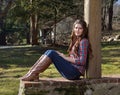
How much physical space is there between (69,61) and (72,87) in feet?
1.41

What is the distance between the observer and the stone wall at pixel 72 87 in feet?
21.4

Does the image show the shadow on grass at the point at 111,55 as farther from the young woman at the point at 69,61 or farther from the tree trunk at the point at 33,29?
the young woman at the point at 69,61

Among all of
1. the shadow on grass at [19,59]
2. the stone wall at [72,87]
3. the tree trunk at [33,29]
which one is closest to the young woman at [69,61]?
the stone wall at [72,87]

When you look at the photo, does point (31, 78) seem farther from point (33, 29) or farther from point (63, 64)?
point (33, 29)

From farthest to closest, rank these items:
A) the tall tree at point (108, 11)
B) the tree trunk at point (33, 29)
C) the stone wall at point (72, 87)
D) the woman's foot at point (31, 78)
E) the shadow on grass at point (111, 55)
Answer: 1. the tall tree at point (108, 11)
2. the tree trunk at point (33, 29)
3. the shadow on grass at point (111, 55)
4. the woman's foot at point (31, 78)
5. the stone wall at point (72, 87)

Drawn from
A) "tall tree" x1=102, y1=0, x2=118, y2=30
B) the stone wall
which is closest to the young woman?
the stone wall

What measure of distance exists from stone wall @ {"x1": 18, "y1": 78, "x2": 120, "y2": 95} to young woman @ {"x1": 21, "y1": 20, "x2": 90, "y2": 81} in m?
0.13

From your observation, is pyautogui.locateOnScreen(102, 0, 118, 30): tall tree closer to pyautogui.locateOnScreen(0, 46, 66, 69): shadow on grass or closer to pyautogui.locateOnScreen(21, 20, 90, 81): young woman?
pyautogui.locateOnScreen(0, 46, 66, 69): shadow on grass

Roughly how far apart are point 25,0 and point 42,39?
9.34 metres

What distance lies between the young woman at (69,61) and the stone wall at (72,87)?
5.2 inches

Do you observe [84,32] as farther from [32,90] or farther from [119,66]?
[119,66]

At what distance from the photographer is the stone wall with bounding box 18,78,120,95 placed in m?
6.54

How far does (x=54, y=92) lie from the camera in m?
6.68

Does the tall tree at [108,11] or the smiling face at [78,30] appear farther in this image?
the tall tree at [108,11]
